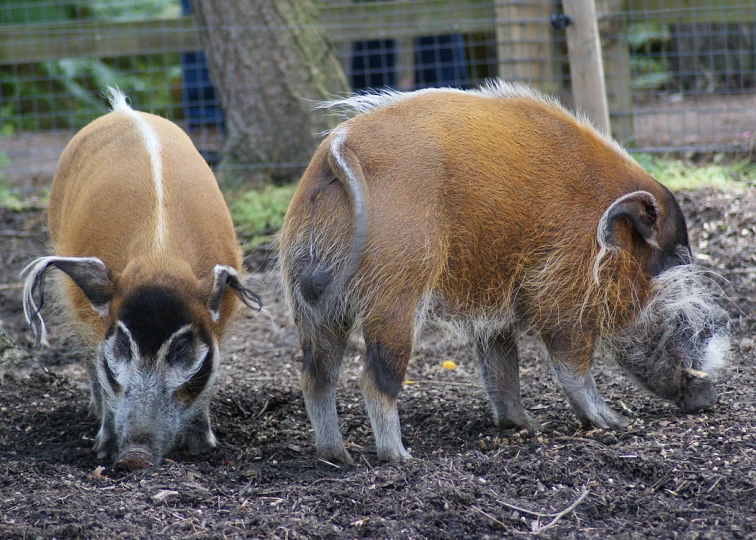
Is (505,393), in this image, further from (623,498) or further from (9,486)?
(9,486)

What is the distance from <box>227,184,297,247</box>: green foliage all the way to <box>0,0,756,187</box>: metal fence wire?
144 cm

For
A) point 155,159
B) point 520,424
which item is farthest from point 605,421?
point 155,159

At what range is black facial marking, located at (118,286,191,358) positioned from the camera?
3791 mm

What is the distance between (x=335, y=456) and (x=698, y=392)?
1.75m

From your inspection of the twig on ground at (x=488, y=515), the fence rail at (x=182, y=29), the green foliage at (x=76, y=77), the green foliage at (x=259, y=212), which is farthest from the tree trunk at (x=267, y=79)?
the twig on ground at (x=488, y=515)

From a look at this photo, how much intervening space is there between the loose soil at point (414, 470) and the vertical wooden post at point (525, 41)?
317cm

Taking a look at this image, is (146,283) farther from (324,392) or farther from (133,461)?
(324,392)

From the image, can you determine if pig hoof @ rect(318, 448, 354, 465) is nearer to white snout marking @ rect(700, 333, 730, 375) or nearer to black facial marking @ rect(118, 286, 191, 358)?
black facial marking @ rect(118, 286, 191, 358)

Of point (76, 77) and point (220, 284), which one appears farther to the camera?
point (76, 77)

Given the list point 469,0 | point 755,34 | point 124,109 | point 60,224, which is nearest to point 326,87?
point 469,0

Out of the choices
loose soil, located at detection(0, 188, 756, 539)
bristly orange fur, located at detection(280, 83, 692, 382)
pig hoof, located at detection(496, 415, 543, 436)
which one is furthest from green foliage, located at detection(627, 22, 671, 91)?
pig hoof, located at detection(496, 415, 543, 436)

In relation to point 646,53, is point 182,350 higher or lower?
lower

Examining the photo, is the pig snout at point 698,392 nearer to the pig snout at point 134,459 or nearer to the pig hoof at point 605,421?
the pig hoof at point 605,421

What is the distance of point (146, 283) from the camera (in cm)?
383
